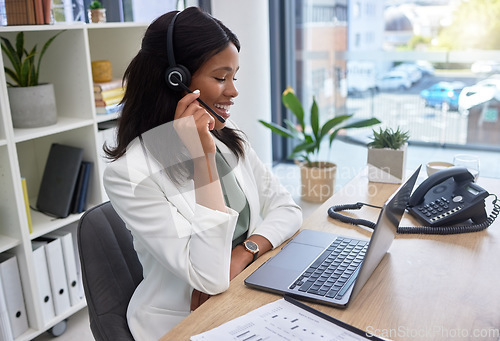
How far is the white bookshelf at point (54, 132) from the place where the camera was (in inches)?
74.7

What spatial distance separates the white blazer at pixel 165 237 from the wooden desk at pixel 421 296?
0.25 ft

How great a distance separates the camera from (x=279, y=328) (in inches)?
36.1

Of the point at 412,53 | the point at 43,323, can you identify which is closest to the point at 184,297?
the point at 43,323

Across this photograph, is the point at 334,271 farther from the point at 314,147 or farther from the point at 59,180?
the point at 314,147

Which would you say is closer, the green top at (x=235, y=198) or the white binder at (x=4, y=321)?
the green top at (x=235, y=198)

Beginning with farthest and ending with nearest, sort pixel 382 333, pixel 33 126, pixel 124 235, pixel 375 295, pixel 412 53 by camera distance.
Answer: pixel 412 53
pixel 33 126
pixel 124 235
pixel 375 295
pixel 382 333

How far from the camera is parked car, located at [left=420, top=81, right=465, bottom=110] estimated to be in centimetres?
347


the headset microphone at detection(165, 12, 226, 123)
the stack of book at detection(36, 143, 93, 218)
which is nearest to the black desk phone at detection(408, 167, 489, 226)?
the headset microphone at detection(165, 12, 226, 123)

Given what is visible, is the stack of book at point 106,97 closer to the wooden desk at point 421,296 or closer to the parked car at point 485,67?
the wooden desk at point 421,296

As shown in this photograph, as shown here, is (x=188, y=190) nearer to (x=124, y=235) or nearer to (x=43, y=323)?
(x=124, y=235)

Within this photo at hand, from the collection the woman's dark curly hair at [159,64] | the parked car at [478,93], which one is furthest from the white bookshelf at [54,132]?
the parked car at [478,93]

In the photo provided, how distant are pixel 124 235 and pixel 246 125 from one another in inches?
92.5

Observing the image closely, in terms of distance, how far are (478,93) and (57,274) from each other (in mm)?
2848

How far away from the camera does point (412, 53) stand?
3.51 metres
